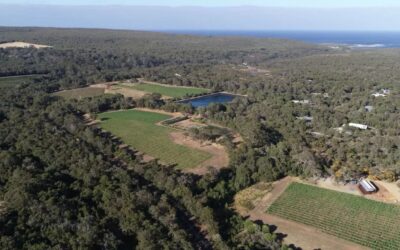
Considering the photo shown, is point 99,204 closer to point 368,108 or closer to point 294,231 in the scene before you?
point 294,231

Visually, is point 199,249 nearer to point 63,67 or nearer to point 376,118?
point 376,118

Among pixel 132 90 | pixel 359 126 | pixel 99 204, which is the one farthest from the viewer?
pixel 132 90

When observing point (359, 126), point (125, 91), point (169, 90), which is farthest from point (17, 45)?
point (359, 126)

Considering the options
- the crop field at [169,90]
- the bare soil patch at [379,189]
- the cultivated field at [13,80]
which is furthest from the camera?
the crop field at [169,90]

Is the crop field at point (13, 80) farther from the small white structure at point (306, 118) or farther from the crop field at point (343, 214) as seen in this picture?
the crop field at point (343, 214)

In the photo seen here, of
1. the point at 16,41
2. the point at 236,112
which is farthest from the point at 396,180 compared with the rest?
the point at 16,41

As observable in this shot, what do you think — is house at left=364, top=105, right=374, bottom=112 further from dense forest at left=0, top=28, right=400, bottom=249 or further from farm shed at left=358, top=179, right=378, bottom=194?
farm shed at left=358, top=179, right=378, bottom=194

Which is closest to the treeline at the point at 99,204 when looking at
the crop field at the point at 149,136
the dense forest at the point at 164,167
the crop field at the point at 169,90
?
the dense forest at the point at 164,167
